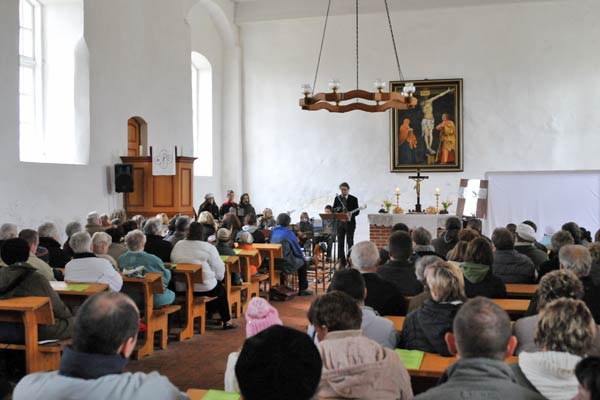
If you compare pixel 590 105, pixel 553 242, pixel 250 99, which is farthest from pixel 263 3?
pixel 553 242

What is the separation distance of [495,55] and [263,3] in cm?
557

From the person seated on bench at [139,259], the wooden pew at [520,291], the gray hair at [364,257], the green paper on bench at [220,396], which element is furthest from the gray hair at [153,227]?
the green paper on bench at [220,396]

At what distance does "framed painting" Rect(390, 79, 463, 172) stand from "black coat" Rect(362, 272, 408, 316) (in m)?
10.4

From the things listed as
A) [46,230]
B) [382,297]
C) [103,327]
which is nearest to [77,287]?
[46,230]

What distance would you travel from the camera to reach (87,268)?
5.46m

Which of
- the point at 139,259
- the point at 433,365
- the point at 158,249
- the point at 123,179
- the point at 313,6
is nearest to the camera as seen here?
the point at 433,365

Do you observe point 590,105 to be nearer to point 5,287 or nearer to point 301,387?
point 5,287

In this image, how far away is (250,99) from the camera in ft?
52.5

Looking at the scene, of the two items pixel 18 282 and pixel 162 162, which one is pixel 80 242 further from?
pixel 162 162

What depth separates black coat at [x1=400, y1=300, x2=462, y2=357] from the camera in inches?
137

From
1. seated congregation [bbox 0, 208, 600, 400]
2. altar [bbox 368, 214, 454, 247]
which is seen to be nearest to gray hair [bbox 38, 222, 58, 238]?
seated congregation [bbox 0, 208, 600, 400]

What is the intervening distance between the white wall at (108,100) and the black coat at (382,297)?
20.2 ft

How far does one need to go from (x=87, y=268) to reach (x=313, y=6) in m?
11.2

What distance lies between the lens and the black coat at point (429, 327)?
11.4ft
